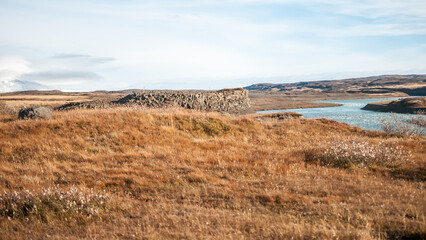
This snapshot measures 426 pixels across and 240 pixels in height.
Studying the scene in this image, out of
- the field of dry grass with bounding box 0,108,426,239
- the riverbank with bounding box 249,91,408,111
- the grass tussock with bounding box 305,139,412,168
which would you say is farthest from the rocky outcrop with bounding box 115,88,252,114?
the riverbank with bounding box 249,91,408,111

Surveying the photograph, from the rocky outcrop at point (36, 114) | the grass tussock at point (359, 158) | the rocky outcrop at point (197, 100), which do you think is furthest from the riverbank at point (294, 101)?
the grass tussock at point (359, 158)

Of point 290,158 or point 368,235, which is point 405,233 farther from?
point 290,158

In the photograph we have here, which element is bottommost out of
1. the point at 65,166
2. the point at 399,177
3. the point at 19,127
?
the point at 399,177

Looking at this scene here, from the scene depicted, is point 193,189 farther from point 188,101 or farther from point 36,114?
point 188,101

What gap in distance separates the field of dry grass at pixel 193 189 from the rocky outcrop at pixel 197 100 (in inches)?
546

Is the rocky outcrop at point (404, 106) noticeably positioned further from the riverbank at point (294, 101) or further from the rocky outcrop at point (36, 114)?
the rocky outcrop at point (36, 114)

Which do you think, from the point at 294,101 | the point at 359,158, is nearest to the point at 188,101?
the point at 359,158

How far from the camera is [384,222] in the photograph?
430cm

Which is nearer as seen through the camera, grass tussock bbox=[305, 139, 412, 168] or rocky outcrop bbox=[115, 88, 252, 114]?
grass tussock bbox=[305, 139, 412, 168]

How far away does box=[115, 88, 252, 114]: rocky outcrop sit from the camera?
26848mm

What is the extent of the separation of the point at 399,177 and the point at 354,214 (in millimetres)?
3765

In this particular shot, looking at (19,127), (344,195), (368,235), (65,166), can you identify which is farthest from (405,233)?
(19,127)

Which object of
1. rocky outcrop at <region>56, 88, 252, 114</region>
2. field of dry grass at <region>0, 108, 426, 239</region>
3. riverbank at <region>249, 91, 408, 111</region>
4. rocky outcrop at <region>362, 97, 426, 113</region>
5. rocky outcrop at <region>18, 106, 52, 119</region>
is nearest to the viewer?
field of dry grass at <region>0, 108, 426, 239</region>

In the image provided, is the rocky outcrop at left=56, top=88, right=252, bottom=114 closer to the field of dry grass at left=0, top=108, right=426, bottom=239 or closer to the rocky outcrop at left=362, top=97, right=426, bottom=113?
the field of dry grass at left=0, top=108, right=426, bottom=239
